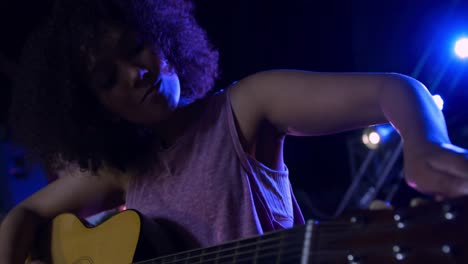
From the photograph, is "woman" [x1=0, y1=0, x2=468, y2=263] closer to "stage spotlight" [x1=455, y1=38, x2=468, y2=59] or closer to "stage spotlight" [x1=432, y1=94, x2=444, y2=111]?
"stage spotlight" [x1=432, y1=94, x2=444, y2=111]

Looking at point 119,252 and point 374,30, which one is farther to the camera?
point 374,30

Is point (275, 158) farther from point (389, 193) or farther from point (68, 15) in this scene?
point (389, 193)

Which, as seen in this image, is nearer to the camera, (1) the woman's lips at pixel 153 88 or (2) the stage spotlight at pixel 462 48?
(1) the woman's lips at pixel 153 88

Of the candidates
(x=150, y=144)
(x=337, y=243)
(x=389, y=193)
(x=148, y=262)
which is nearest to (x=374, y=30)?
(x=389, y=193)

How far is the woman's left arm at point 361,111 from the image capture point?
699 mm

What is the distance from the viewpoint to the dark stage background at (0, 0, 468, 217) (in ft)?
11.0

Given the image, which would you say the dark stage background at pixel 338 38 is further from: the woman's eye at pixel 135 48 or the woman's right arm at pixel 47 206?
the woman's eye at pixel 135 48

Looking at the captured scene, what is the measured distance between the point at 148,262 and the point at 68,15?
2.31 ft

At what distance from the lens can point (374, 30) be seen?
387 cm

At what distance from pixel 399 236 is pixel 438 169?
0.34ft

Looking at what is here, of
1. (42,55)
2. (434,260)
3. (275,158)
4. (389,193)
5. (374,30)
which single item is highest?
(42,55)

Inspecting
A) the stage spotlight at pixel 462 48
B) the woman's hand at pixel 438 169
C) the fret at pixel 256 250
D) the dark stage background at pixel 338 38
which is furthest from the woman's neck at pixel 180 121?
the stage spotlight at pixel 462 48

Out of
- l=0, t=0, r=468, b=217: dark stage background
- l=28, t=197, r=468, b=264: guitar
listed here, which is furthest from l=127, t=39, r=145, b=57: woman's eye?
→ l=0, t=0, r=468, b=217: dark stage background

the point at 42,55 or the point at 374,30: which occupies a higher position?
the point at 42,55
